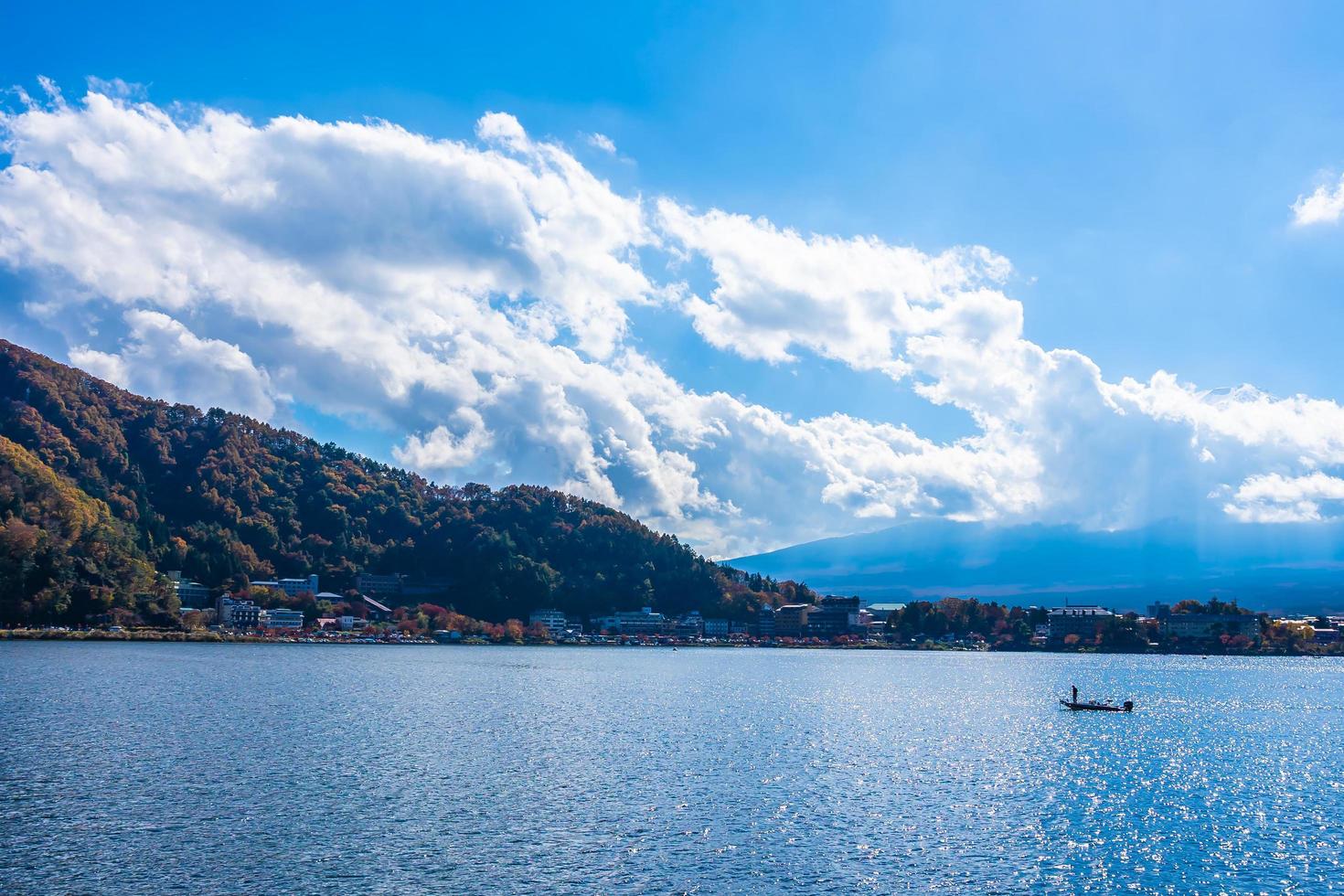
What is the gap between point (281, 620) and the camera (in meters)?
194

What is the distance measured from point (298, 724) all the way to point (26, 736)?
47.0ft

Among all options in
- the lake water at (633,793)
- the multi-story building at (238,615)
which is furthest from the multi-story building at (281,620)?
the lake water at (633,793)

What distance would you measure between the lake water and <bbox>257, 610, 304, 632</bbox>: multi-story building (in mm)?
100960

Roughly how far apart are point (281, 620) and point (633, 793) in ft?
548

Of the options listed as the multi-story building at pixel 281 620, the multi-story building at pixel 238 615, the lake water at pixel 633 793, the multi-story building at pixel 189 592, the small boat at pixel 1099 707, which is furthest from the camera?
the multi-story building at pixel 189 592

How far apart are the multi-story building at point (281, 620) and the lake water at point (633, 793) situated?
100960 millimetres

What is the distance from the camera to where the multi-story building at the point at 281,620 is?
624ft

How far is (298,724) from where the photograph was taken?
203 feet

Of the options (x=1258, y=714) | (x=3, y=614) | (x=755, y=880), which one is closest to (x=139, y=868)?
(x=755, y=880)

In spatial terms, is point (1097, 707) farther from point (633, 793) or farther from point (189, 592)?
point (189, 592)

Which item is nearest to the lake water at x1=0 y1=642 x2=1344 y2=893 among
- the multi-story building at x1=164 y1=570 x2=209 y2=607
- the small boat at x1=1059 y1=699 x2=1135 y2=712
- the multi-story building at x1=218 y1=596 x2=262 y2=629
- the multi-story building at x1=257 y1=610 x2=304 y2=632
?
the small boat at x1=1059 y1=699 x2=1135 y2=712

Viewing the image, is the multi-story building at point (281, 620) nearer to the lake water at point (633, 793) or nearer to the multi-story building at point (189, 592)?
the multi-story building at point (189, 592)

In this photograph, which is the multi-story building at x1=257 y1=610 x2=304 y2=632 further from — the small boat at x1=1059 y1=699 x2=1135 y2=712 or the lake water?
the small boat at x1=1059 y1=699 x2=1135 y2=712

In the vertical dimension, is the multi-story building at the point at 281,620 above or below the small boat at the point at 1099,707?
above
